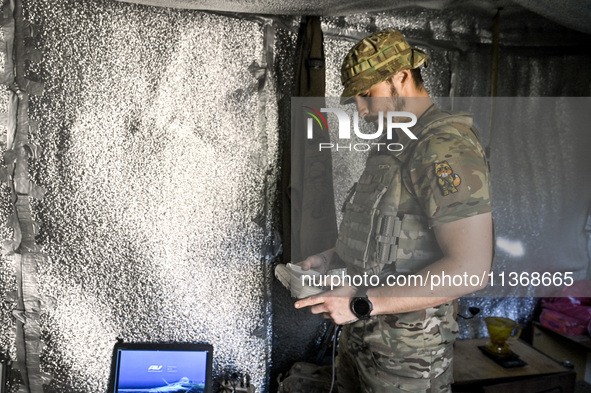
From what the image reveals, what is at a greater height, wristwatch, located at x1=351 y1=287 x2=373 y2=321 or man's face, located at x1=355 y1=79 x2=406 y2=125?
man's face, located at x1=355 y1=79 x2=406 y2=125

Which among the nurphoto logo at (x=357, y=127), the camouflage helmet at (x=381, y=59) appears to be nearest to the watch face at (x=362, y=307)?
the nurphoto logo at (x=357, y=127)

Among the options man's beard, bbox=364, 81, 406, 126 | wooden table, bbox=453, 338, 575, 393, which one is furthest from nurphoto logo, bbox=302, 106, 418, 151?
wooden table, bbox=453, 338, 575, 393

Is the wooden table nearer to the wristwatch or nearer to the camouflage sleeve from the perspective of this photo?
the wristwatch

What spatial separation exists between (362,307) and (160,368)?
796mm

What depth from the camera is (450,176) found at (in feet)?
2.59

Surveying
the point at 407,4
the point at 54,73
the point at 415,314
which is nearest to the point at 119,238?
the point at 54,73

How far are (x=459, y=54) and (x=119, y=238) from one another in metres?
1.44

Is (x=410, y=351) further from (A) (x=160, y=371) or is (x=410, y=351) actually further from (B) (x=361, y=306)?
(A) (x=160, y=371)

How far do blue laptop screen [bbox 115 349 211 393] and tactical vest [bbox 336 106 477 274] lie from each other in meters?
0.70

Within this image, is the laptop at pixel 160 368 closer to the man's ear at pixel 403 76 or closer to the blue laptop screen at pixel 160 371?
the blue laptop screen at pixel 160 371

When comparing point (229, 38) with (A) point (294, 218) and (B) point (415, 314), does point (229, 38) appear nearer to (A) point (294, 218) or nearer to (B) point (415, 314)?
(A) point (294, 218)

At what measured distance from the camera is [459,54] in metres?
1.61

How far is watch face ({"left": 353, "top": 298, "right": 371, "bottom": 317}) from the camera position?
869 millimetres

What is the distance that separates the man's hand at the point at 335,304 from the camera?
35.1 inches
